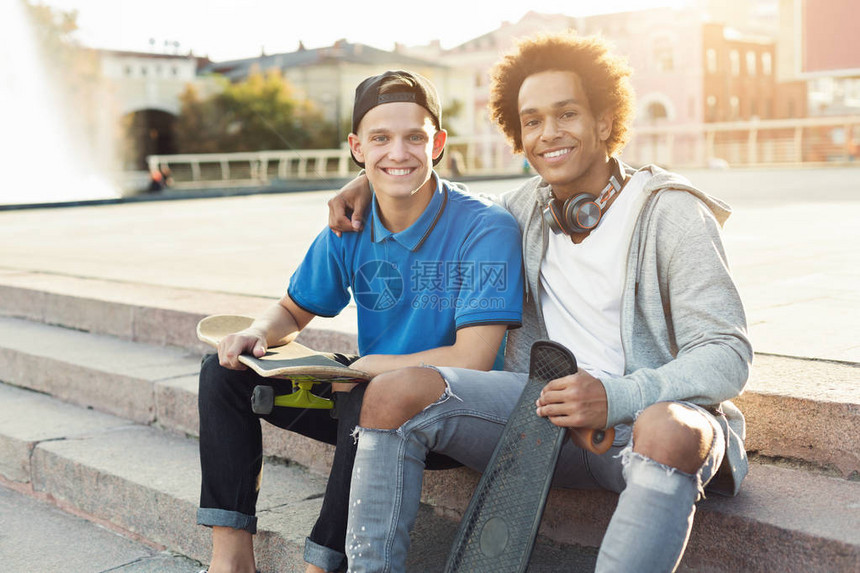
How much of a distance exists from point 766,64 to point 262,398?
186ft

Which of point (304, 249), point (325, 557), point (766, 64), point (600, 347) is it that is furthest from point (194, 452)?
point (766, 64)

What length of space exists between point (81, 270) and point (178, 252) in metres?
1.33

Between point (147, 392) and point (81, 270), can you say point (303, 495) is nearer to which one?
point (147, 392)

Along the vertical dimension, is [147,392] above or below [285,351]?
below

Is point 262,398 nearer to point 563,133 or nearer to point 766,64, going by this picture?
point 563,133

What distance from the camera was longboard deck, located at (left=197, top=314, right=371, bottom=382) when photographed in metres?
2.12

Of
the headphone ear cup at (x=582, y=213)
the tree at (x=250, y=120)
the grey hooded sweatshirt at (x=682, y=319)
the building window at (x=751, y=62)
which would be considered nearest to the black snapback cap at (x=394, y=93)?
the headphone ear cup at (x=582, y=213)

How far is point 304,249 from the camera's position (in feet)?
23.4

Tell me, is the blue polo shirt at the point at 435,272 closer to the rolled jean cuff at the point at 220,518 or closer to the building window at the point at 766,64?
the rolled jean cuff at the point at 220,518

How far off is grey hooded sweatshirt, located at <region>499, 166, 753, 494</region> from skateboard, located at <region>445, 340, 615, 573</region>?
0.12 m

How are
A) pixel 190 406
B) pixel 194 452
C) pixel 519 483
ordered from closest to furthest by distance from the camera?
pixel 519 483
pixel 194 452
pixel 190 406

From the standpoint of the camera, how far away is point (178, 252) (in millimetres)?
7320

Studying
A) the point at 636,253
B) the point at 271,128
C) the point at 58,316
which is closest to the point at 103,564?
the point at 636,253

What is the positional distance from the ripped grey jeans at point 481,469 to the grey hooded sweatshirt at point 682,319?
0.08 metres
